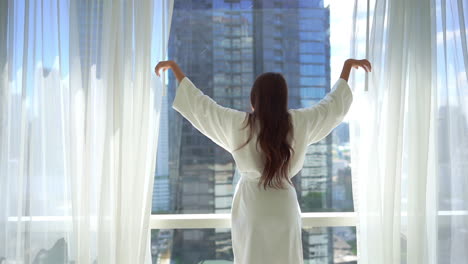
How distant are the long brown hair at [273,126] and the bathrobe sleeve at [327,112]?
0.11 m

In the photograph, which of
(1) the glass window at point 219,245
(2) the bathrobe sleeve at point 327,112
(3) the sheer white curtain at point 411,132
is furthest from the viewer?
(1) the glass window at point 219,245

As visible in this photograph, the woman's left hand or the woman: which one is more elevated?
the woman's left hand

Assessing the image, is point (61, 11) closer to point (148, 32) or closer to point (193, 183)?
point (148, 32)

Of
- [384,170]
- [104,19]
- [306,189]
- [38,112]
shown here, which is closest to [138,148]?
[38,112]

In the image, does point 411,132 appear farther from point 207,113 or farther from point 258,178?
point 207,113

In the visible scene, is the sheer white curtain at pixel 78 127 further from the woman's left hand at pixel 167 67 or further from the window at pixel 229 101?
the window at pixel 229 101

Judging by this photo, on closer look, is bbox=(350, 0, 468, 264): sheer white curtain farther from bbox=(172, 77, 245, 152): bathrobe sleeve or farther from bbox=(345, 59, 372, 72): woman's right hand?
bbox=(172, 77, 245, 152): bathrobe sleeve

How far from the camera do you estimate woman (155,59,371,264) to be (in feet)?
4.84

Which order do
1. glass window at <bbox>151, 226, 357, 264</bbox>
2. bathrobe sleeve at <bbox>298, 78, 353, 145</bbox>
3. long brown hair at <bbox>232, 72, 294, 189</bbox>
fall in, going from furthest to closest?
glass window at <bbox>151, 226, 357, 264</bbox>
bathrobe sleeve at <bbox>298, 78, 353, 145</bbox>
long brown hair at <bbox>232, 72, 294, 189</bbox>

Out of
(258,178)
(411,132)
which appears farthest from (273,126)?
→ (411,132)

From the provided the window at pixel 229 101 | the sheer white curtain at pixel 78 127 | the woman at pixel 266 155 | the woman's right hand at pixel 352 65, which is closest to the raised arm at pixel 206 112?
the woman at pixel 266 155

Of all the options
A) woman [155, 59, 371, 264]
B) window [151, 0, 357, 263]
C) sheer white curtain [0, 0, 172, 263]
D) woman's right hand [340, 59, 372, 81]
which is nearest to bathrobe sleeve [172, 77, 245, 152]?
woman [155, 59, 371, 264]

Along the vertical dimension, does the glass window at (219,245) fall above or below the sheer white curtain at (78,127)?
below

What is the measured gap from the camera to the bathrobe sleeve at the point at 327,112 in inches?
61.3
